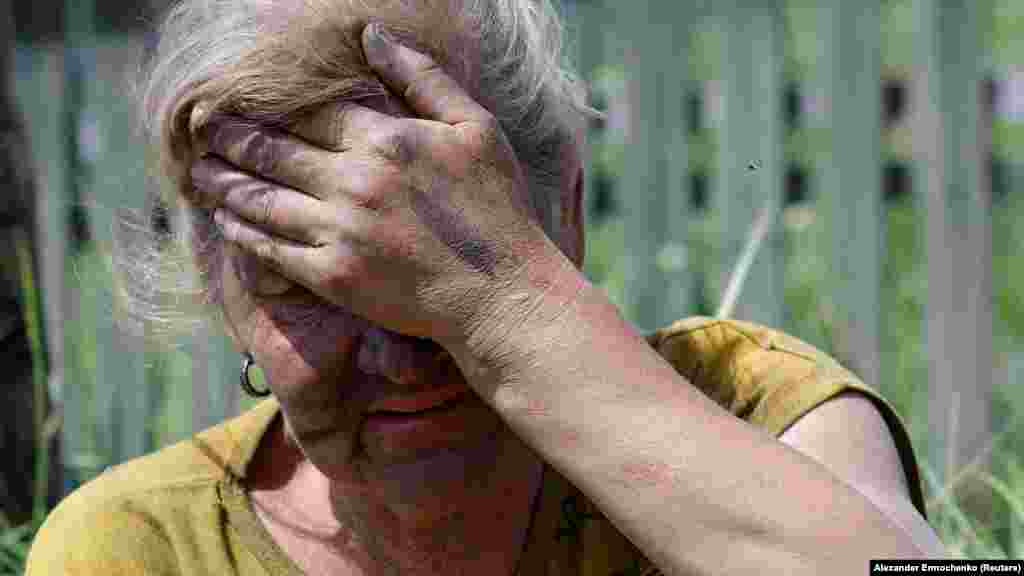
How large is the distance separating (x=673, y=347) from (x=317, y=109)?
0.74m

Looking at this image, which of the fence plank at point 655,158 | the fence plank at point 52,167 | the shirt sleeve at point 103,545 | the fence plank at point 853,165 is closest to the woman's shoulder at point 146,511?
the shirt sleeve at point 103,545

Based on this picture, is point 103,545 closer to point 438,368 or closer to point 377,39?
point 438,368

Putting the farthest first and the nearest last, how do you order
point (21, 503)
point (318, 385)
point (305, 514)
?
point (21, 503) → point (305, 514) → point (318, 385)

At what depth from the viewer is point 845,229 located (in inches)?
190

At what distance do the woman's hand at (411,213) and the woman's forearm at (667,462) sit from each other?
67mm

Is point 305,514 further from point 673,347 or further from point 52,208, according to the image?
point 52,208

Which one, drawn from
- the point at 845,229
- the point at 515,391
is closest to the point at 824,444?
the point at 515,391

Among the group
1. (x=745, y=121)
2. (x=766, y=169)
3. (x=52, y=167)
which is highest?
(x=745, y=121)

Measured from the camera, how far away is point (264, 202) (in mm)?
1675

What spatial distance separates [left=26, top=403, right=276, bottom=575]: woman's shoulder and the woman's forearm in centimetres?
70

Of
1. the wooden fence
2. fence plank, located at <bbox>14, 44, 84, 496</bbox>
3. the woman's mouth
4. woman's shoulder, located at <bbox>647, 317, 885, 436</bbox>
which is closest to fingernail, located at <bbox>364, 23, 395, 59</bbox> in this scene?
the woman's mouth

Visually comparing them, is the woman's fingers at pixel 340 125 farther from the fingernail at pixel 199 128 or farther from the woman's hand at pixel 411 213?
the fingernail at pixel 199 128

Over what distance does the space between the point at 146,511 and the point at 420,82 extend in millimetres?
823

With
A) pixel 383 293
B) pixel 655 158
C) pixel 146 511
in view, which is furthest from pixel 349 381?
pixel 655 158
